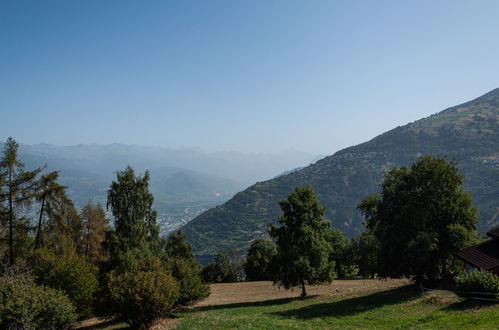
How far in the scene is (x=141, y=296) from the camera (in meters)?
23.8

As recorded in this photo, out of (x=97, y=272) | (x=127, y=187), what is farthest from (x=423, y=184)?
(x=97, y=272)

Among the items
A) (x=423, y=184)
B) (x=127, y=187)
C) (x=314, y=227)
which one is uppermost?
(x=127, y=187)

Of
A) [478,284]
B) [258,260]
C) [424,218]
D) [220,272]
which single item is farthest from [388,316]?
[220,272]

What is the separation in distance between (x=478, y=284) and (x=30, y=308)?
93.1ft

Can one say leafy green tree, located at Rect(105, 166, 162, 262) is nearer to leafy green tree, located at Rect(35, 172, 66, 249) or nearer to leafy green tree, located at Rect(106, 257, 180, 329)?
leafy green tree, located at Rect(35, 172, 66, 249)

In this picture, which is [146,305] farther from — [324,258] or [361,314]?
[324,258]

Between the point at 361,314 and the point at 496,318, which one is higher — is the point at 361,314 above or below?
below

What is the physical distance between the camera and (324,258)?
38.5 metres

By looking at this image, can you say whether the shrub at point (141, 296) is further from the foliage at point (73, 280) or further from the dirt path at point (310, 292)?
the dirt path at point (310, 292)

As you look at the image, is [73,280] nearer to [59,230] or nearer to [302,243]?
[59,230]

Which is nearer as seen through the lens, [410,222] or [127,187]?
[410,222]

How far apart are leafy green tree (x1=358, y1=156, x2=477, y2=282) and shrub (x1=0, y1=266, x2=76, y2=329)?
2677cm

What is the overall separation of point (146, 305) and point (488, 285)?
72.4 feet

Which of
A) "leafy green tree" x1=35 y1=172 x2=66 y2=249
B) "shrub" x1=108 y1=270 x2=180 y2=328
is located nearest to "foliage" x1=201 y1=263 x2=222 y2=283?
"leafy green tree" x1=35 y1=172 x2=66 y2=249
